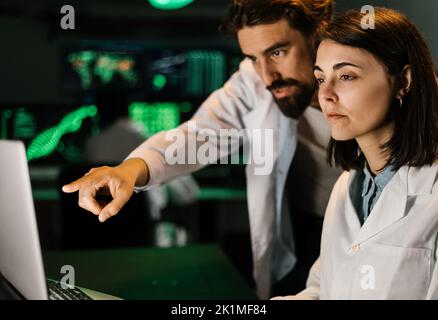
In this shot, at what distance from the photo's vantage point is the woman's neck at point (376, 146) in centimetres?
128

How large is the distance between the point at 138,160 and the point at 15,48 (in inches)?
39.5

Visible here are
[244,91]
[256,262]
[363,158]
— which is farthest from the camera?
[256,262]

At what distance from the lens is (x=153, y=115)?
2.43m

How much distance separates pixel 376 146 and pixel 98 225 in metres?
1.56

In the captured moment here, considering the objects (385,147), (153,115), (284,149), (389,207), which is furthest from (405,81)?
(153,115)

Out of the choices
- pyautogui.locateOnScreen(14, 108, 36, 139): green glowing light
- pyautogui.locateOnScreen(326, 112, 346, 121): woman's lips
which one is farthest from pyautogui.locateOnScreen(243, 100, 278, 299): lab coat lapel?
pyautogui.locateOnScreen(14, 108, 36, 139): green glowing light

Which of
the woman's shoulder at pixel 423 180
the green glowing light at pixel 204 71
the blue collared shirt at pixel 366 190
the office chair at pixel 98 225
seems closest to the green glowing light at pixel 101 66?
the green glowing light at pixel 204 71

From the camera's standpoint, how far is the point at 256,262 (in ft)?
5.98

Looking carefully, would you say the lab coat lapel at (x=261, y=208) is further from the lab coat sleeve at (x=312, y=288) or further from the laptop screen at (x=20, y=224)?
the laptop screen at (x=20, y=224)

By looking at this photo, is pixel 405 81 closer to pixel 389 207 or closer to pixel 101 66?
pixel 389 207

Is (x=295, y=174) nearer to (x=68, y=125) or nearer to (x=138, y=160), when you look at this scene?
(x=138, y=160)

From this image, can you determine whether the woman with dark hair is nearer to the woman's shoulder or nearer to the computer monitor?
the woman's shoulder

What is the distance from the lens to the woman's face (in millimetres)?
1255
